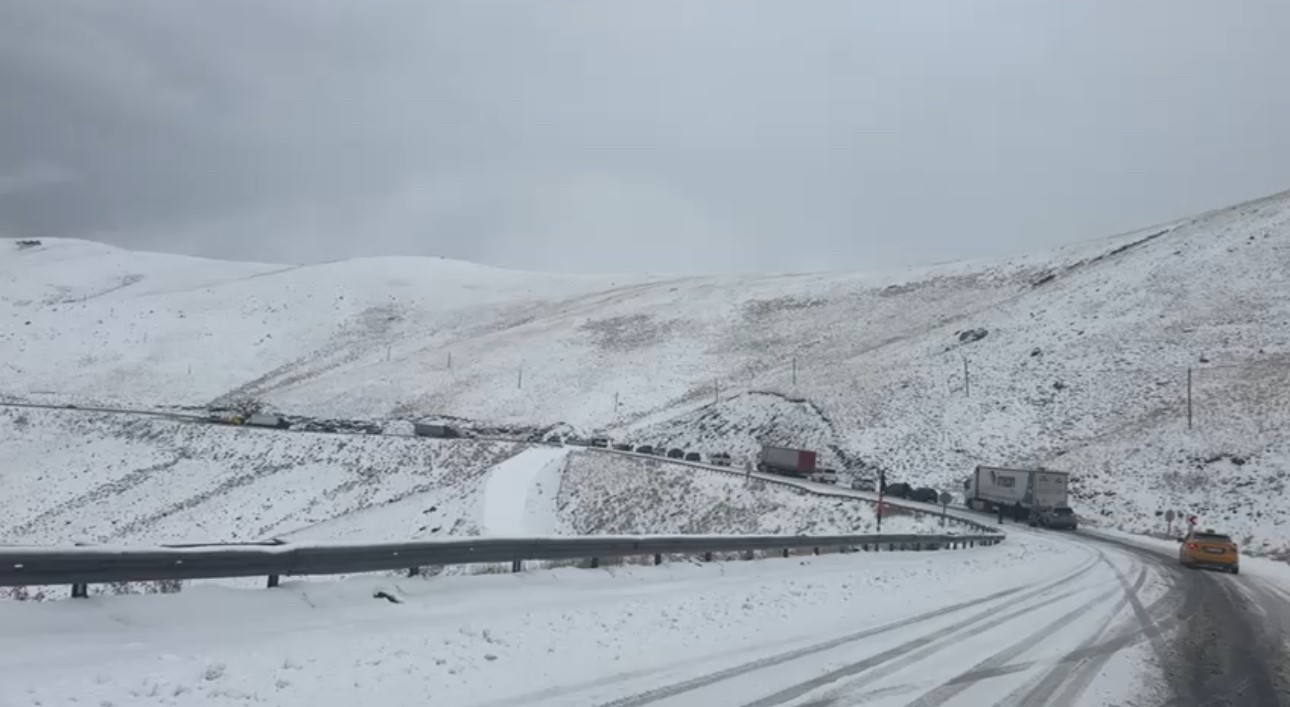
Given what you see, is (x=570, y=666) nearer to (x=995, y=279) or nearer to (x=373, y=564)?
(x=373, y=564)

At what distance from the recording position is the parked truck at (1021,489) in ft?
144

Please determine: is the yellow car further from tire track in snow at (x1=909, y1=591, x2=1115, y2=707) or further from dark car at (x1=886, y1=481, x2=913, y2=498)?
dark car at (x1=886, y1=481, x2=913, y2=498)

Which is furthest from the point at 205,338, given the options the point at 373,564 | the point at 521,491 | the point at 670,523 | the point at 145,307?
the point at 373,564

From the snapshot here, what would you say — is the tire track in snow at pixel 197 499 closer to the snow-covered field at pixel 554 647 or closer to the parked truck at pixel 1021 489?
the snow-covered field at pixel 554 647

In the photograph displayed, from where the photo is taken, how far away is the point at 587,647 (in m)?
9.66

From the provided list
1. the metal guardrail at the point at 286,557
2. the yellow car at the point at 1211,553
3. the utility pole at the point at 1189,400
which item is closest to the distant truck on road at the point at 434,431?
the yellow car at the point at 1211,553

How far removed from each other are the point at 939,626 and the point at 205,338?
116 meters

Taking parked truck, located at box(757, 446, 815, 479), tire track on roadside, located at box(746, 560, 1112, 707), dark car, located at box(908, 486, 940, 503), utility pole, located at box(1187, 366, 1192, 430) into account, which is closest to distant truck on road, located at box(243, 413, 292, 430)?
parked truck, located at box(757, 446, 815, 479)

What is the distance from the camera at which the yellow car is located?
2753cm

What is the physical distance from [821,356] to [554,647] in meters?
77.1

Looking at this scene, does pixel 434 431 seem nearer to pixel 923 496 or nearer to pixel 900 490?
pixel 900 490

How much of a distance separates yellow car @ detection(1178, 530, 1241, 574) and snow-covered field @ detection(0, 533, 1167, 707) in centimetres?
1692

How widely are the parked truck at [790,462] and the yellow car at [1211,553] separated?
27.8m

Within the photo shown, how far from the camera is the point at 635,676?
27.8 feet
